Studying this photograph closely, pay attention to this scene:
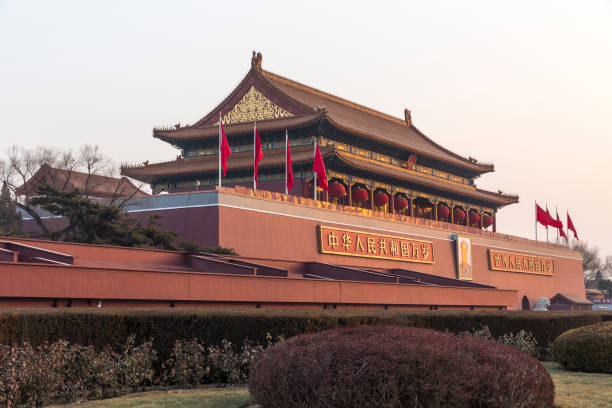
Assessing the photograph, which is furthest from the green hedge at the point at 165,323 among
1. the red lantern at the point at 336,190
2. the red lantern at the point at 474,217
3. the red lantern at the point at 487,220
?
the red lantern at the point at 487,220

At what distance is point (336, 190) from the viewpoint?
3825cm

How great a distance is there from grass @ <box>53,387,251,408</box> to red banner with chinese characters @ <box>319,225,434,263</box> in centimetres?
2289

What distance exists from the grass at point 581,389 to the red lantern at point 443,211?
35.2 meters

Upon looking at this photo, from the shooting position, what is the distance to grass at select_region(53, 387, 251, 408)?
9141 mm

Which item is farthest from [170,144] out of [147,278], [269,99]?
[147,278]

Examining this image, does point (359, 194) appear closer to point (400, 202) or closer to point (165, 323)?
point (400, 202)

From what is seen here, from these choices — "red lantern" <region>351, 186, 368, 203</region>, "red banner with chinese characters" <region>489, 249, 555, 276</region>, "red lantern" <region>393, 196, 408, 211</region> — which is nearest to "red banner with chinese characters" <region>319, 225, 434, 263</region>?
"red lantern" <region>351, 186, 368, 203</region>

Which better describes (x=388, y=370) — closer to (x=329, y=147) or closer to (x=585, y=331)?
(x=585, y=331)

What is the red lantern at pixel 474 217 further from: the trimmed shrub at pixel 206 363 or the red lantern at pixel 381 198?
the trimmed shrub at pixel 206 363

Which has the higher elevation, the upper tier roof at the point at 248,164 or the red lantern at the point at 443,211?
the upper tier roof at the point at 248,164

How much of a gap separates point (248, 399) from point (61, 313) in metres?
2.90

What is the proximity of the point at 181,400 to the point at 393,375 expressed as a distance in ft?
12.4

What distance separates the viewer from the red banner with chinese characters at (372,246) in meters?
33.5

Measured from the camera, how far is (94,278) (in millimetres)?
15383
